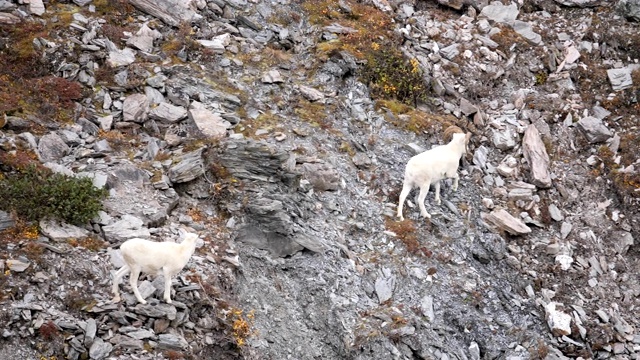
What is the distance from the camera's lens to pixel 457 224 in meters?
17.5

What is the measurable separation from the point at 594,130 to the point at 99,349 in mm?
16197

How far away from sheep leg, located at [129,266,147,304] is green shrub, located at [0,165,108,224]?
2283mm

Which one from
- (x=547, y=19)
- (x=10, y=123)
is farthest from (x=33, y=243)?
(x=547, y=19)

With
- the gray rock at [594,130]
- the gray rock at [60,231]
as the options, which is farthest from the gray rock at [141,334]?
the gray rock at [594,130]

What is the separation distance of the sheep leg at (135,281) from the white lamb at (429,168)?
282 inches

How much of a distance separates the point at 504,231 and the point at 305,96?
688 centimetres

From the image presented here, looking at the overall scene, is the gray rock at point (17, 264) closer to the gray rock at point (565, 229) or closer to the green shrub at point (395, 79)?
the green shrub at point (395, 79)

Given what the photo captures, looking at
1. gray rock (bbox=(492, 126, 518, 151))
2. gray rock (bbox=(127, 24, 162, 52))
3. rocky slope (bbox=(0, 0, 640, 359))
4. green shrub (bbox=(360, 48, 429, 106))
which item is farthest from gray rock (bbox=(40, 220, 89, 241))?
gray rock (bbox=(492, 126, 518, 151))

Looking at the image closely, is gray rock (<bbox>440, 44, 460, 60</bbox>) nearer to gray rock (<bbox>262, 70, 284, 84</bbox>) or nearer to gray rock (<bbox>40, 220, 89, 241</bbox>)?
gray rock (<bbox>262, 70, 284, 84</bbox>)

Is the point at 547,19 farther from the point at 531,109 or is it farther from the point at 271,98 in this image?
the point at 271,98

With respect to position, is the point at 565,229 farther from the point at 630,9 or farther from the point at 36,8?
the point at 36,8

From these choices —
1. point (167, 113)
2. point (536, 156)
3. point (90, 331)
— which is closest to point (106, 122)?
point (167, 113)

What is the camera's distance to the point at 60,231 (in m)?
13.6

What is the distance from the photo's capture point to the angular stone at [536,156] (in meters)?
19.5
